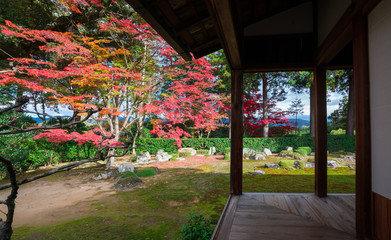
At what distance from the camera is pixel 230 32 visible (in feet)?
5.57

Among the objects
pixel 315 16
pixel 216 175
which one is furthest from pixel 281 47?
pixel 216 175

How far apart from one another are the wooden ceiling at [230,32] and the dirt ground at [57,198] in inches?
150

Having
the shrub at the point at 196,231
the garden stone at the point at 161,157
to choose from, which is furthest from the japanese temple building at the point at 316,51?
the garden stone at the point at 161,157

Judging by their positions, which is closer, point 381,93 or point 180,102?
point 381,93

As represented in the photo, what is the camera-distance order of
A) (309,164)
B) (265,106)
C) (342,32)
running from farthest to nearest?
(265,106)
(309,164)
(342,32)

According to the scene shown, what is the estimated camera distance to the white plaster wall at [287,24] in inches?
118

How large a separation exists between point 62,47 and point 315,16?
21.1 ft

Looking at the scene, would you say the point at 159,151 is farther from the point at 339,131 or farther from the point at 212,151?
the point at 339,131

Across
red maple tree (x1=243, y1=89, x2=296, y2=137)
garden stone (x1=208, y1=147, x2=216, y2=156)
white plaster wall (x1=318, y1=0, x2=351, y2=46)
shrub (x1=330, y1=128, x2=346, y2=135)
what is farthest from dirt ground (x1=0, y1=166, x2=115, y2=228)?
shrub (x1=330, y1=128, x2=346, y2=135)

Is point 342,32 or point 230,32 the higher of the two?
point 342,32

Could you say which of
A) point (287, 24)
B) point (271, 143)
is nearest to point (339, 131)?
point (271, 143)

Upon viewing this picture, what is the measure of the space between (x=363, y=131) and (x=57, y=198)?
5951 mm

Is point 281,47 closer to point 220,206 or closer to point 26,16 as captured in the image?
point 220,206

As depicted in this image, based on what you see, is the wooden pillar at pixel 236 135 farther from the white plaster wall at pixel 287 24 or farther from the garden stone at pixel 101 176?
the garden stone at pixel 101 176
